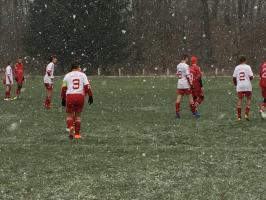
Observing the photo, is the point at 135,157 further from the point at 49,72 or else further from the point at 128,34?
the point at 128,34

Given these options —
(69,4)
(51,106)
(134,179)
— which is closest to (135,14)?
(69,4)

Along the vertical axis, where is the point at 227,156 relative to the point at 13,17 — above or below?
below

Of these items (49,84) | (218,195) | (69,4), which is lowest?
(218,195)

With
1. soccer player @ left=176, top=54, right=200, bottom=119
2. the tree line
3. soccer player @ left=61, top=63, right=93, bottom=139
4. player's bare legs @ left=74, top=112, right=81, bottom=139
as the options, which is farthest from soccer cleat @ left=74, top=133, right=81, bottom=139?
the tree line

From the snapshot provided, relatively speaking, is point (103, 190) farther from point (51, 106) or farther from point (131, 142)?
point (51, 106)

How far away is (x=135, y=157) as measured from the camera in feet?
37.0

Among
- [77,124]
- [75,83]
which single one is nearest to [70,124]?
[77,124]

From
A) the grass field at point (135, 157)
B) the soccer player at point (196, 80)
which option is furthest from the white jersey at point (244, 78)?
the soccer player at point (196, 80)

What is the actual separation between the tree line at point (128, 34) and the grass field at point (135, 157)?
109 feet

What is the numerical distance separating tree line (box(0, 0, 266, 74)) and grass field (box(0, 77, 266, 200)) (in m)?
33.1

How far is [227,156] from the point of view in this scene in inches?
442

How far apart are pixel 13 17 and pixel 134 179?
215 ft

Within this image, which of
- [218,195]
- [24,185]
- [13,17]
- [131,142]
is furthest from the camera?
[13,17]

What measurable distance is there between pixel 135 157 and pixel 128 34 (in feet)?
143
